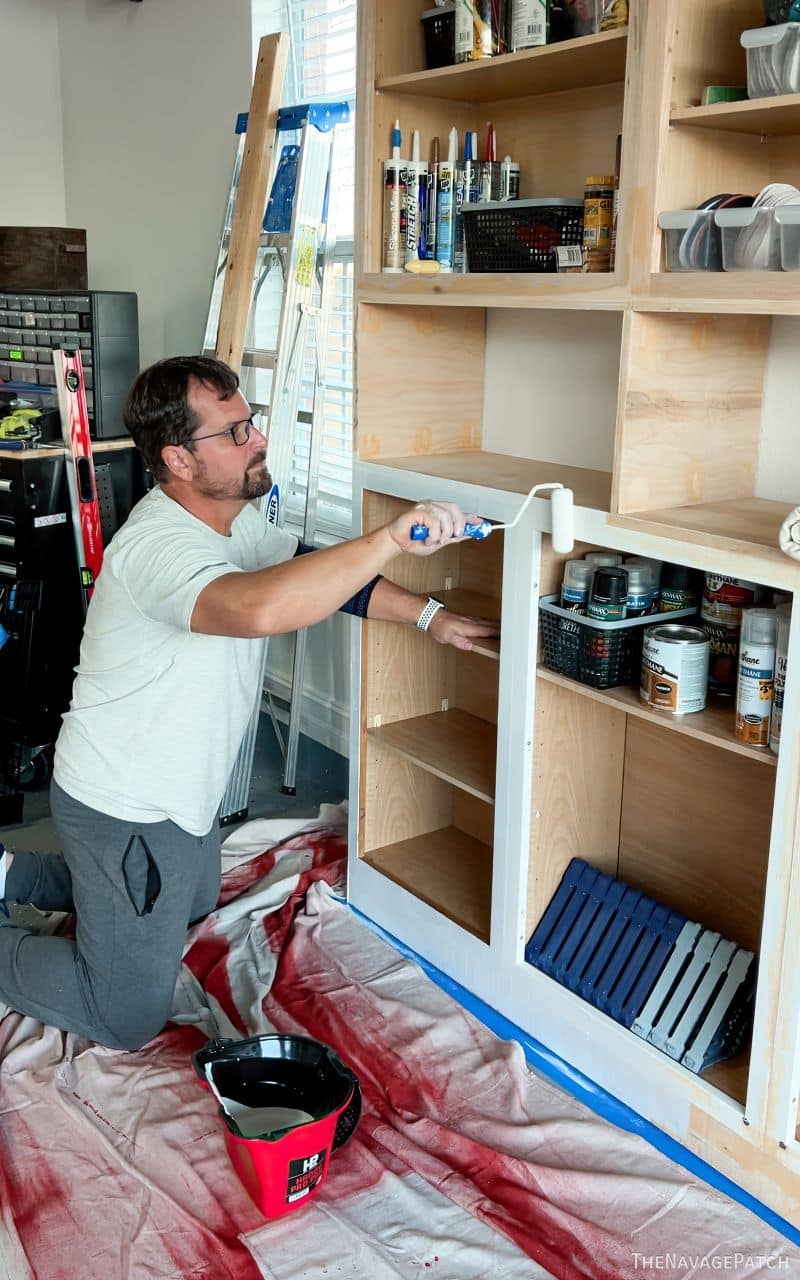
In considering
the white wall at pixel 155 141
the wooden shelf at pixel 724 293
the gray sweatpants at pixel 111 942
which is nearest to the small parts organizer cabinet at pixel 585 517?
the wooden shelf at pixel 724 293

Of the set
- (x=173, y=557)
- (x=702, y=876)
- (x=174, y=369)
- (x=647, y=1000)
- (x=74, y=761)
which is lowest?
(x=647, y=1000)

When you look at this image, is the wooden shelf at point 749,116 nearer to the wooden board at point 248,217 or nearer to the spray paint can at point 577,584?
the spray paint can at point 577,584

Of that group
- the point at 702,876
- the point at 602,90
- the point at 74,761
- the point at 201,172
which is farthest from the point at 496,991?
the point at 201,172

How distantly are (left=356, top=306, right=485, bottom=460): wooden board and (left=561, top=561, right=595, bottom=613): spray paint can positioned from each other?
62cm

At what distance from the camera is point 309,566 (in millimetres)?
1944

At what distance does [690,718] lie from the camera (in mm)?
1937

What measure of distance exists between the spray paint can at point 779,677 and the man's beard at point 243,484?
0.99 meters

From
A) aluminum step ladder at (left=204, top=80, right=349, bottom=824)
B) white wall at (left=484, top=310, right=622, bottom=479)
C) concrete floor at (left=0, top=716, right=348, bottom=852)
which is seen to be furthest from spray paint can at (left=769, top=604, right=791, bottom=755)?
concrete floor at (left=0, top=716, right=348, bottom=852)

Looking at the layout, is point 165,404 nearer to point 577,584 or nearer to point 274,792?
point 577,584

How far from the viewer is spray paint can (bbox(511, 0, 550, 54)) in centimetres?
196

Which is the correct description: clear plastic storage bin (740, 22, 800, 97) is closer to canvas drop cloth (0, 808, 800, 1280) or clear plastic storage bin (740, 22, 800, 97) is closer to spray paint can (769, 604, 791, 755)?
spray paint can (769, 604, 791, 755)

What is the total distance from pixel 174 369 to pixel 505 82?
83cm

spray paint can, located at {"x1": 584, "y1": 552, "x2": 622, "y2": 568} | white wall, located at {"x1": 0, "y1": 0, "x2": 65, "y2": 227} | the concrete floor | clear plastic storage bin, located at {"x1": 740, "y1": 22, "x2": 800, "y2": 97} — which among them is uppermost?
white wall, located at {"x1": 0, "y1": 0, "x2": 65, "y2": 227}

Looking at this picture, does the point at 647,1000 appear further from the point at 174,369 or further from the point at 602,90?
the point at 602,90
